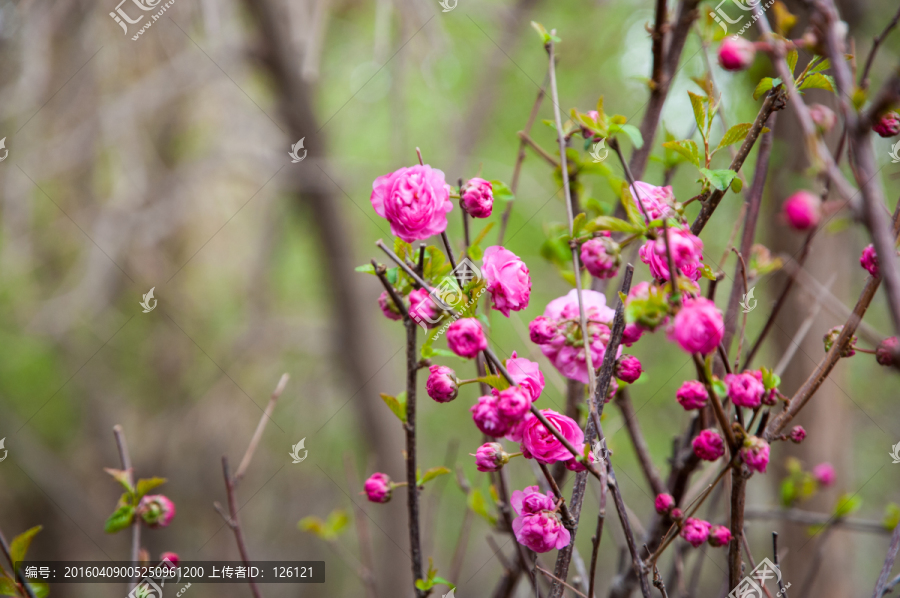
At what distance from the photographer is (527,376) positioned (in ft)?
1.43

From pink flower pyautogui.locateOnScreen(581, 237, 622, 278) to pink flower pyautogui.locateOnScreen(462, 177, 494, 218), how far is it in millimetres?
100

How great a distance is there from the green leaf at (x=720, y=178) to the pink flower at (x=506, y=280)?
0.18 metres

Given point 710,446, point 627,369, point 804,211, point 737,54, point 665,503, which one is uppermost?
point 737,54

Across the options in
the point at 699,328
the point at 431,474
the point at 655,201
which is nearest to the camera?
the point at 699,328

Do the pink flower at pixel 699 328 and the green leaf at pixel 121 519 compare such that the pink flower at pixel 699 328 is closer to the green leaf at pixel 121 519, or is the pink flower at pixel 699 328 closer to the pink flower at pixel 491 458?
the pink flower at pixel 491 458

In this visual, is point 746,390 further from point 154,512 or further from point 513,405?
point 154,512

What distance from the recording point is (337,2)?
104 inches

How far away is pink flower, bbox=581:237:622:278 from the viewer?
470mm

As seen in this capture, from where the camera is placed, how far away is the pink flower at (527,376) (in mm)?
433

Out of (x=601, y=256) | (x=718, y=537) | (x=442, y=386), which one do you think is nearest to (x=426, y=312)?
(x=442, y=386)

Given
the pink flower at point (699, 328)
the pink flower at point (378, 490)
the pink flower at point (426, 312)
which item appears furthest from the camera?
the pink flower at point (378, 490)

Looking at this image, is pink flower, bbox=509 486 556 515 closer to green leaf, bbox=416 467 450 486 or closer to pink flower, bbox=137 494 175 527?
green leaf, bbox=416 467 450 486

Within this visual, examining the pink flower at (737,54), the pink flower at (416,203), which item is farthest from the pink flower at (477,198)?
the pink flower at (737,54)

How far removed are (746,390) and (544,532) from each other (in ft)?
0.75
